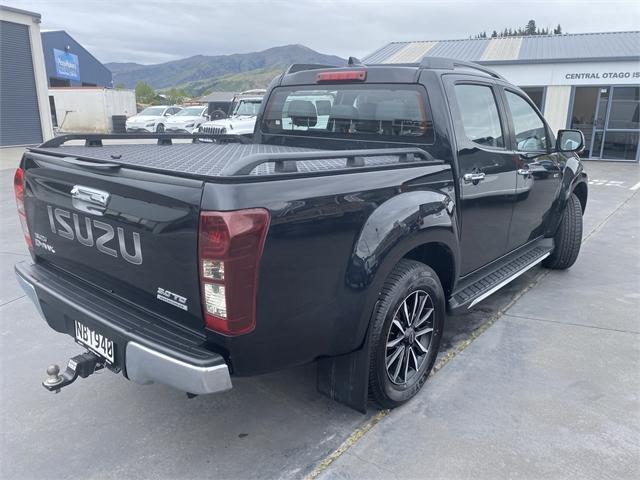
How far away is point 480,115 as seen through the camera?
3557mm

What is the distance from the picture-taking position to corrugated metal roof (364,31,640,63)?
16.8 metres

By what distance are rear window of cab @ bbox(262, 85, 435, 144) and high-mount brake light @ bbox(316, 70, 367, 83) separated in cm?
5

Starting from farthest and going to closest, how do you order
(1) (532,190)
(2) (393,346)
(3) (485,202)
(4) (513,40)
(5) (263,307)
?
(4) (513,40), (1) (532,190), (3) (485,202), (2) (393,346), (5) (263,307)

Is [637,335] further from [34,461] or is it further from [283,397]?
[34,461]

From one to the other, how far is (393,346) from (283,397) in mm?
762

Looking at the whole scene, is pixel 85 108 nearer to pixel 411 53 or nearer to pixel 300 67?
pixel 411 53

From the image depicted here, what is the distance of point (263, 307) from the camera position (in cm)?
203

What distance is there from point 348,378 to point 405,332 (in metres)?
0.45

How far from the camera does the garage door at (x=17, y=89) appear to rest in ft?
54.2

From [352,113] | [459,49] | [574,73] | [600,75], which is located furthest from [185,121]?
[352,113]

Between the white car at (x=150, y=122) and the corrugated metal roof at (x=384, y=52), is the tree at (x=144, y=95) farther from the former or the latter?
the corrugated metal roof at (x=384, y=52)

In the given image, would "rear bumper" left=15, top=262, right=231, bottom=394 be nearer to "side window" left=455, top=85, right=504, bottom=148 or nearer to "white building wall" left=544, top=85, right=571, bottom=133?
"side window" left=455, top=85, right=504, bottom=148

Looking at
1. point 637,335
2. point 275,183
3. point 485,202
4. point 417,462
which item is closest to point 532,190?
point 485,202

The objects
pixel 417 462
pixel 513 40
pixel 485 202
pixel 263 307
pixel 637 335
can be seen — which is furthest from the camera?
pixel 513 40
